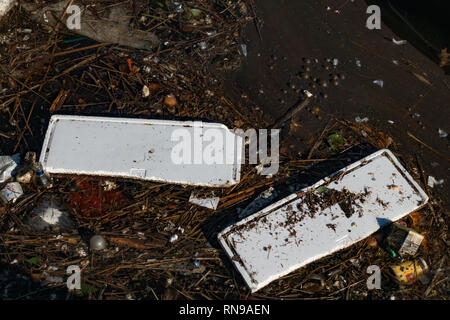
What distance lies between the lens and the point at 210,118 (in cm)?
418

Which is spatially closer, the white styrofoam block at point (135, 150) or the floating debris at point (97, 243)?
the floating debris at point (97, 243)

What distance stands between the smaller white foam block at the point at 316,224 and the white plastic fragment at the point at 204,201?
0.32m

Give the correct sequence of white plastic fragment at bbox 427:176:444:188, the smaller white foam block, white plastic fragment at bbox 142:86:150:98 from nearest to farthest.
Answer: the smaller white foam block, white plastic fragment at bbox 427:176:444:188, white plastic fragment at bbox 142:86:150:98

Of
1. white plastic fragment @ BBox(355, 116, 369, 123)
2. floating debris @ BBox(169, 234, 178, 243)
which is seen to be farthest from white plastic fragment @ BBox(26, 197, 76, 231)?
white plastic fragment @ BBox(355, 116, 369, 123)

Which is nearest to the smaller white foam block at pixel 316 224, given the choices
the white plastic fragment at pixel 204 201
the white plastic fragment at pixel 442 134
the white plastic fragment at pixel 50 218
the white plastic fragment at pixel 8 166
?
the white plastic fragment at pixel 204 201

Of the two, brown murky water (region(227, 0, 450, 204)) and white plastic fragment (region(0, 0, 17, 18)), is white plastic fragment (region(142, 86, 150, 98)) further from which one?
white plastic fragment (region(0, 0, 17, 18))

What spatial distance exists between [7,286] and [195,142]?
2246mm

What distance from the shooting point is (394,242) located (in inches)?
138

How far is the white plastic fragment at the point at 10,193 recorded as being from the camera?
3688 mm

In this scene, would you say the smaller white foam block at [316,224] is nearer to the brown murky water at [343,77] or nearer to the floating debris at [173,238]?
the floating debris at [173,238]

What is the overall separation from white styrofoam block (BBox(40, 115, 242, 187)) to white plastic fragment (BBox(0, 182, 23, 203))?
372 mm

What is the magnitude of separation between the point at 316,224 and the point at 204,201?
114 cm

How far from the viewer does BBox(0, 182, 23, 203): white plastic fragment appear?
12.1 feet

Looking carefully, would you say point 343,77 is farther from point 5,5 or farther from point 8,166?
point 5,5
